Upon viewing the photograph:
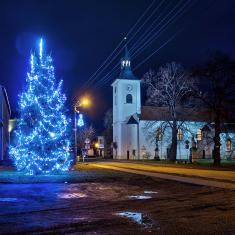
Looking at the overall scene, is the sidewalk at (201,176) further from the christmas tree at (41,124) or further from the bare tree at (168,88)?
the bare tree at (168,88)

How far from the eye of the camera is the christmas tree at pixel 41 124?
28.2m

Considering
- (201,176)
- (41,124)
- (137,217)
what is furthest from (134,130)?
(137,217)

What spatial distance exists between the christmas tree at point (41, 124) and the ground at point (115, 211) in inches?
397

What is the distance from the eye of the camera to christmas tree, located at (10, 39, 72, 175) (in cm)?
2817

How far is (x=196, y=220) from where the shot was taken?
34.1ft

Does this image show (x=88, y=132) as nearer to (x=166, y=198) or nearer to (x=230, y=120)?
(x=230, y=120)

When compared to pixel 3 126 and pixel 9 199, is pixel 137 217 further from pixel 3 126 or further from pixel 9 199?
pixel 3 126

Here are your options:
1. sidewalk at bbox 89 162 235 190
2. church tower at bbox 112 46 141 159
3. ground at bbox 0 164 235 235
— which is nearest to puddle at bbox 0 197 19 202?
ground at bbox 0 164 235 235

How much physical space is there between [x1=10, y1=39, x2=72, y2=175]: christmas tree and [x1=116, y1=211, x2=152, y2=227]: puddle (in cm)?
1740

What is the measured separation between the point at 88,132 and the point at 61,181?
8837 centimetres

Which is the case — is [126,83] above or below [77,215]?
above

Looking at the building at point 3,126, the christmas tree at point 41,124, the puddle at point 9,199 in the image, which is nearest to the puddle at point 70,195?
the puddle at point 9,199

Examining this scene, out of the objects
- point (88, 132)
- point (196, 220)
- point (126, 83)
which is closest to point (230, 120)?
point (196, 220)

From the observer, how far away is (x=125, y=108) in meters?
84.7
